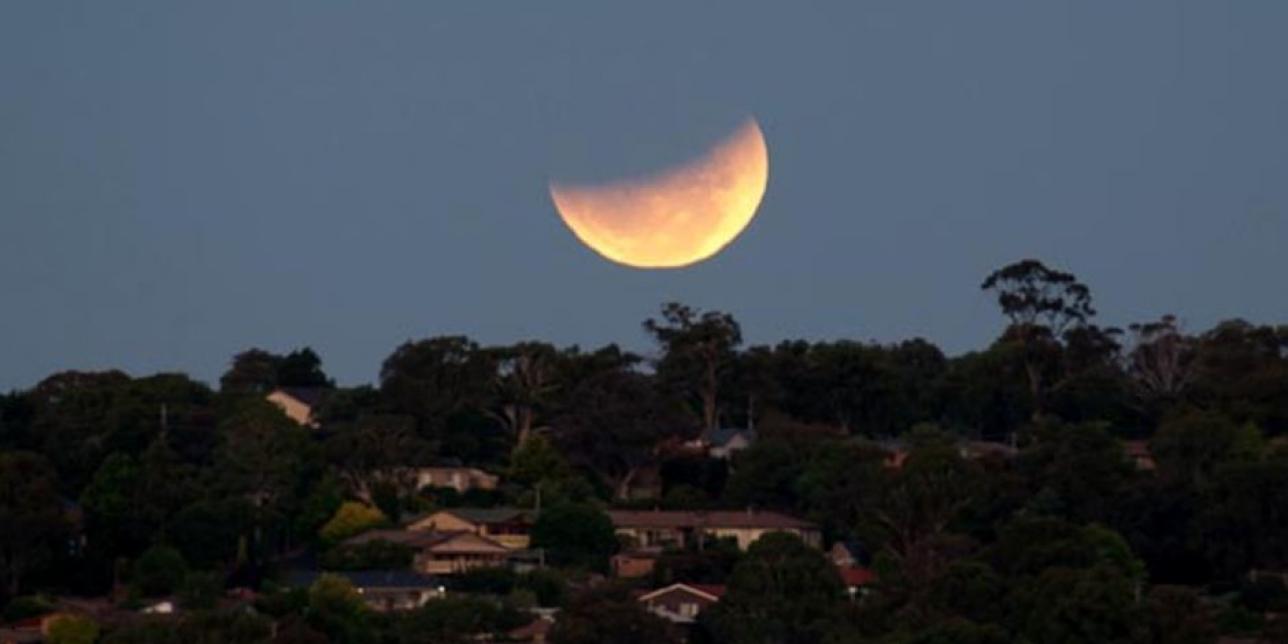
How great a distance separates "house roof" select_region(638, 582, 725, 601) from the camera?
51312 millimetres

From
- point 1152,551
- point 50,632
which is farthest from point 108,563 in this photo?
point 1152,551

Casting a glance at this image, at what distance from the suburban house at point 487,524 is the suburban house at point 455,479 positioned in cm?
367

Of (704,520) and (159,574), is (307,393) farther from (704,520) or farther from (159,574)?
(159,574)

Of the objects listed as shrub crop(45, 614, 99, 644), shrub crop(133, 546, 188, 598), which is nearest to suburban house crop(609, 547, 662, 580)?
shrub crop(133, 546, 188, 598)

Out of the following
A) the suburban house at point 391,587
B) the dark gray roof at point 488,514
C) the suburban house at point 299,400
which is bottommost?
the suburban house at point 391,587

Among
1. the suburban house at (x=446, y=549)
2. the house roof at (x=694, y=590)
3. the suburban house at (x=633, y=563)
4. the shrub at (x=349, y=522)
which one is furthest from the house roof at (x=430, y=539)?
the house roof at (x=694, y=590)

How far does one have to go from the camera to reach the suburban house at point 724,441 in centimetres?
6389

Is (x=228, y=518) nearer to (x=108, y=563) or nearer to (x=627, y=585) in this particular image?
(x=108, y=563)

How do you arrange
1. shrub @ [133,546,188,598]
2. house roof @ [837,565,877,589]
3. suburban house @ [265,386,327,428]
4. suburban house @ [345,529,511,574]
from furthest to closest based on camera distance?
1. suburban house @ [265,386,327,428]
2. suburban house @ [345,529,511,574]
3. house roof @ [837,565,877,589]
4. shrub @ [133,546,188,598]

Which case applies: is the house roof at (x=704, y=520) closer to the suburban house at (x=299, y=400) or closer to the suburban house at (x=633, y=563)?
the suburban house at (x=633, y=563)

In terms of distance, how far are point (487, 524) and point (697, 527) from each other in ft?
11.2

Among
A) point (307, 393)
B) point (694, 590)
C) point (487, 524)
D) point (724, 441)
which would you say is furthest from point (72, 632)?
point (307, 393)

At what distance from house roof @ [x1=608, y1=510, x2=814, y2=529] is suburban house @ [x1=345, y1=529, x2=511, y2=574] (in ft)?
7.40

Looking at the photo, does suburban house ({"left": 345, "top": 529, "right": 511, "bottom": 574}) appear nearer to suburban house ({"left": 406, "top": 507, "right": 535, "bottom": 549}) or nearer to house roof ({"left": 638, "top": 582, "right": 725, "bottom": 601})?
suburban house ({"left": 406, "top": 507, "right": 535, "bottom": 549})
